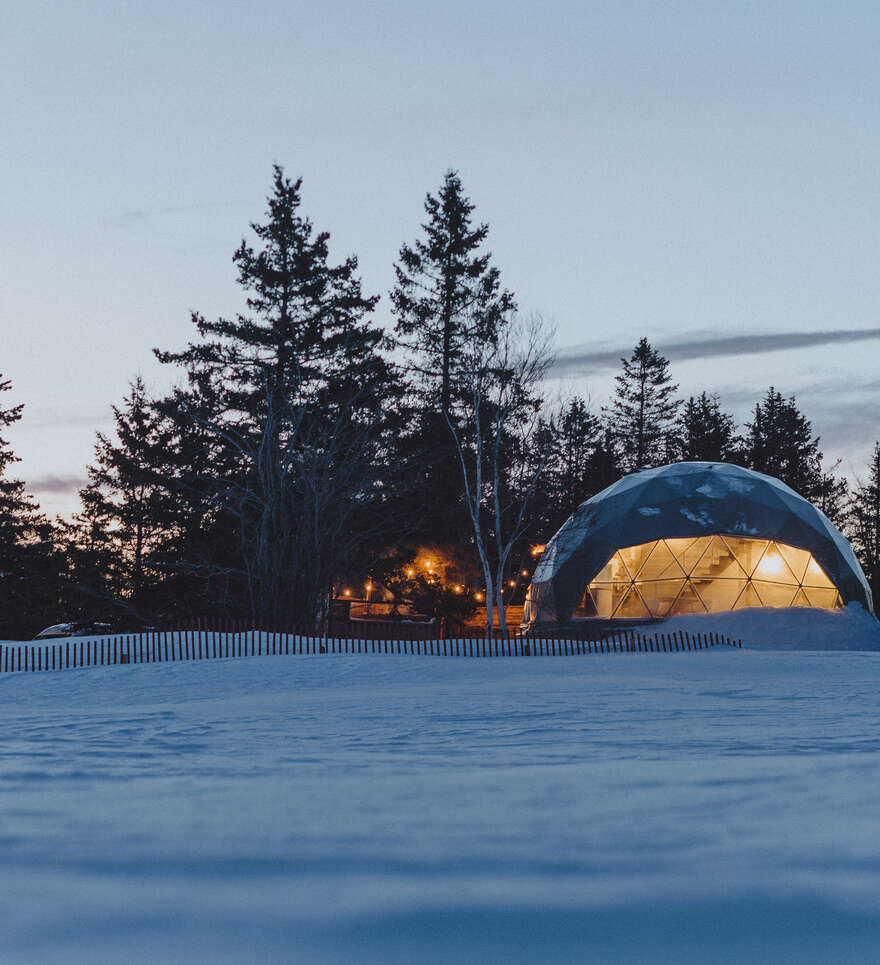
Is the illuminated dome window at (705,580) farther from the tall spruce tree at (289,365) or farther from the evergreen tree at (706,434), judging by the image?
the evergreen tree at (706,434)

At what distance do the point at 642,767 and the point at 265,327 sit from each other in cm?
3556

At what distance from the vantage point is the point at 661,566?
26359 mm

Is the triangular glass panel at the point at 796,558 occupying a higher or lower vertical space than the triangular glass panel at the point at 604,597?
higher

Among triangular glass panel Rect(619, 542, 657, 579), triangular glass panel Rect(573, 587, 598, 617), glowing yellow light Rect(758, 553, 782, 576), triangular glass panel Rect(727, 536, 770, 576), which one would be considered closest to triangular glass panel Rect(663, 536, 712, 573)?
triangular glass panel Rect(619, 542, 657, 579)

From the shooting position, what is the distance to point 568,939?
0.76m

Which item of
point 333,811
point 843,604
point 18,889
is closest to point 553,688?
point 333,811

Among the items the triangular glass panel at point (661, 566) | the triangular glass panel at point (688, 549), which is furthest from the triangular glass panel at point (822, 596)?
the triangular glass panel at point (661, 566)

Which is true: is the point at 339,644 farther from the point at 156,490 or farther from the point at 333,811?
the point at 156,490

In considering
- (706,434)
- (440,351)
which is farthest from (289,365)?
(706,434)

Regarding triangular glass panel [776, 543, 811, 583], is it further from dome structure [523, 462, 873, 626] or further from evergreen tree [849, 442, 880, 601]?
evergreen tree [849, 442, 880, 601]

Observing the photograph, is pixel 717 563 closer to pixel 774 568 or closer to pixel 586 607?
pixel 774 568

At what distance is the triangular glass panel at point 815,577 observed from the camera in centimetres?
2561

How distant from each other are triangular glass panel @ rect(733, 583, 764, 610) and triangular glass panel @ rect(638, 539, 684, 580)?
179 cm

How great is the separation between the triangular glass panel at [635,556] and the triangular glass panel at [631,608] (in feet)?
2.21
